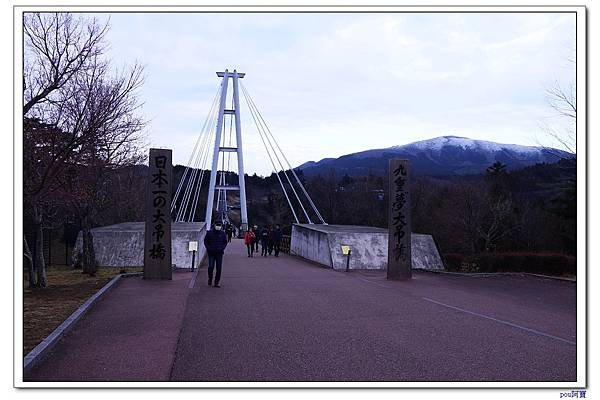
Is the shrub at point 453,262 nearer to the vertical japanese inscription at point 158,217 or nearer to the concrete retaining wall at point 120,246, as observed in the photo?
the concrete retaining wall at point 120,246

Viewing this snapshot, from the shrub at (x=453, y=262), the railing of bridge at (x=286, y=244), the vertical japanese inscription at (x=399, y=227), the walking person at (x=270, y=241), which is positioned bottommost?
the shrub at (x=453, y=262)

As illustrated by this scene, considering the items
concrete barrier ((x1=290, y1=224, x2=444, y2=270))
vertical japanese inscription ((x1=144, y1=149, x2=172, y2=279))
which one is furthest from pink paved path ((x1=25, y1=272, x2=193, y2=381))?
concrete barrier ((x1=290, y1=224, x2=444, y2=270))

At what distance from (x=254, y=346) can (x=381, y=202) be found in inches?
2043

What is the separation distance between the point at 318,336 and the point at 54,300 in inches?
250

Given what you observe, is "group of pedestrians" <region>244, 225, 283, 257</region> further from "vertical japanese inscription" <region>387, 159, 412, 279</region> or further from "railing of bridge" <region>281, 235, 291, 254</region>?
"vertical japanese inscription" <region>387, 159, 412, 279</region>

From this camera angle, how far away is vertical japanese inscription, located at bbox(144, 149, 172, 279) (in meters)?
15.0

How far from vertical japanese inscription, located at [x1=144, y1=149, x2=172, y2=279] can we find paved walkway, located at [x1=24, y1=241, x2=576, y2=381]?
4.32ft

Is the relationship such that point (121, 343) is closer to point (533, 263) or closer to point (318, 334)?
point (318, 334)

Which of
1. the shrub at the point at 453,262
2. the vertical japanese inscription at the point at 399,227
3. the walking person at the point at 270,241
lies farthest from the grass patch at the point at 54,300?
the shrub at the point at 453,262

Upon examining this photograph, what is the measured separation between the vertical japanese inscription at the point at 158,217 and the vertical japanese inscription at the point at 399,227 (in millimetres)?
5341

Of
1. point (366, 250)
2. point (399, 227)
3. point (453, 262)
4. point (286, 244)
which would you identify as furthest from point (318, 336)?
point (286, 244)

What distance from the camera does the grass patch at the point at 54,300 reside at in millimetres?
8570

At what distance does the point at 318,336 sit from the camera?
805 centimetres
